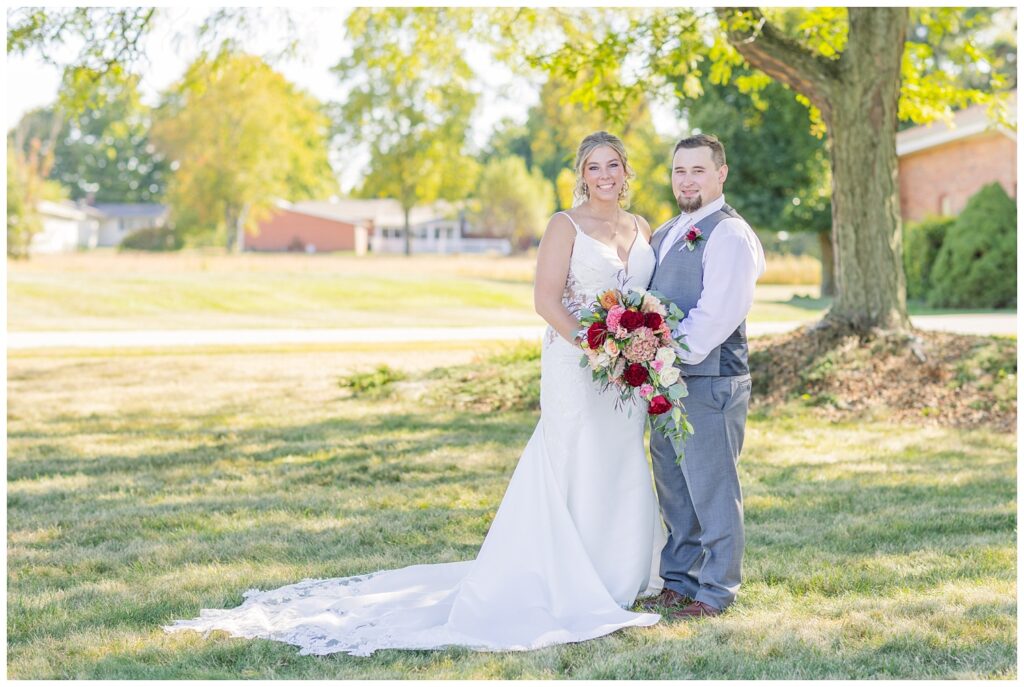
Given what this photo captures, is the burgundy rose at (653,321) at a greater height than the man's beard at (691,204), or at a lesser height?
lesser

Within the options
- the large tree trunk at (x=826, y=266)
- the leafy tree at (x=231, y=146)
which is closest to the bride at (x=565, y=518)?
the large tree trunk at (x=826, y=266)

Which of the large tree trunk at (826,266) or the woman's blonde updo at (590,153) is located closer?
the woman's blonde updo at (590,153)

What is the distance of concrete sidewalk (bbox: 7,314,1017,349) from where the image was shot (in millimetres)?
16734

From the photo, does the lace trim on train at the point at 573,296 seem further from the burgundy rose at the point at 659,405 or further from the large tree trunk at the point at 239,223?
the large tree trunk at the point at 239,223

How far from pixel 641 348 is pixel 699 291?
1.43ft

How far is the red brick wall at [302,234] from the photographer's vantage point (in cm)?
7012

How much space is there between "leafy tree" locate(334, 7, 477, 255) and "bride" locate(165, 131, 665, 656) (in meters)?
9.14

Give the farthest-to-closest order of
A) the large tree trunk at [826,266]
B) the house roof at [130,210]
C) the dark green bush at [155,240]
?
the house roof at [130,210] < the dark green bush at [155,240] < the large tree trunk at [826,266]

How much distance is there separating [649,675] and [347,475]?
4257 millimetres

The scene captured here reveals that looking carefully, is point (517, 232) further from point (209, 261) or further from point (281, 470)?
point (281, 470)

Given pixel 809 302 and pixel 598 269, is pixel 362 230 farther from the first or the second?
pixel 598 269

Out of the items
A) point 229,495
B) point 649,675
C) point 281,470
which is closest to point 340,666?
point 649,675

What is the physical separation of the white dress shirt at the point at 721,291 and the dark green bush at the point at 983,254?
762 inches

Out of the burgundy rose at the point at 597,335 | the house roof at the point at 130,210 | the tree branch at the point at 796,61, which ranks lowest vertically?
the burgundy rose at the point at 597,335
